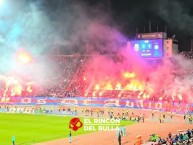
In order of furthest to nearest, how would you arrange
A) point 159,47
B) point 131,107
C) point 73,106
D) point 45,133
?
point 159,47 → point 73,106 → point 131,107 → point 45,133

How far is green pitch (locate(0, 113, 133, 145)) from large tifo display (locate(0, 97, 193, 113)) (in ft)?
45.1

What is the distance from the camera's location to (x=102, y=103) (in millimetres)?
78688

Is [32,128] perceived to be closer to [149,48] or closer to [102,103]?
[102,103]

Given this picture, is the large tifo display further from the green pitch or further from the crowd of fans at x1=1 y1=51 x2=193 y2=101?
the green pitch

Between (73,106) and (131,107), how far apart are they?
12.7 metres

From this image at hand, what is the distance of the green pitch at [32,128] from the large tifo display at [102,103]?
13737mm

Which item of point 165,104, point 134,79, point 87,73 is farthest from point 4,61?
point 165,104

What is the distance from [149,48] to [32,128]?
155 feet

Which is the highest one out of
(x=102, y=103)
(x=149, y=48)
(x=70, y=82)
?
(x=149, y=48)

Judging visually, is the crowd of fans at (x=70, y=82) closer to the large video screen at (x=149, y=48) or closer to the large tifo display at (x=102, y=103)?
the large video screen at (x=149, y=48)

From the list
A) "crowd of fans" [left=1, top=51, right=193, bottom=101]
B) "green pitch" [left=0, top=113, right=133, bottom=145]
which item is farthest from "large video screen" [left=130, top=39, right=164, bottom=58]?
"green pitch" [left=0, top=113, right=133, bottom=145]

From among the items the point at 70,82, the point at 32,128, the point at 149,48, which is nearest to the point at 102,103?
the point at 149,48

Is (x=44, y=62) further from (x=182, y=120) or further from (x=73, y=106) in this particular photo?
(x=182, y=120)

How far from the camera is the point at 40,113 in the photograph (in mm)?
67562
